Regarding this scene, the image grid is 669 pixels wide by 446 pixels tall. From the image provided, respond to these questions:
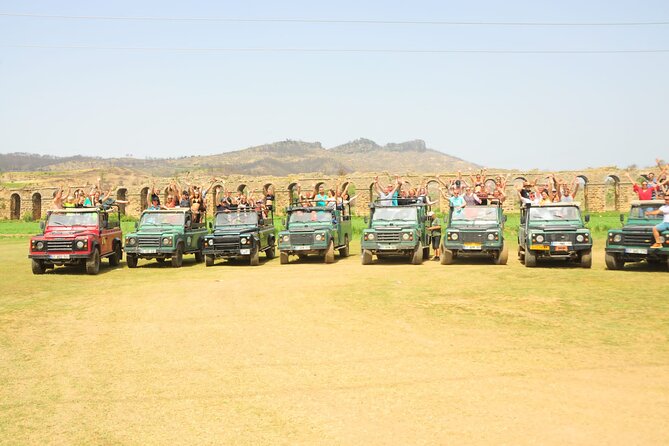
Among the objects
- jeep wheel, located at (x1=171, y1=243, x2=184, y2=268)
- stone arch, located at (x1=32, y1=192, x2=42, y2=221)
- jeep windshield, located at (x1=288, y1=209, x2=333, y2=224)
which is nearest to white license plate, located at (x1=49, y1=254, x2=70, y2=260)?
jeep wheel, located at (x1=171, y1=243, x2=184, y2=268)

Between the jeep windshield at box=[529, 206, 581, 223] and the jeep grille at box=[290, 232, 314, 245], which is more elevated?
the jeep windshield at box=[529, 206, 581, 223]

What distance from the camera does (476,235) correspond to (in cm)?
1677

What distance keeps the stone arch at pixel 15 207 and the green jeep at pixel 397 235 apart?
2277 inches

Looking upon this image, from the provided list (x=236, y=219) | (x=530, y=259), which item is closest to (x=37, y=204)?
(x=236, y=219)

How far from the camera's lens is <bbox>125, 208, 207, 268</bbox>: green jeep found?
17.9 meters

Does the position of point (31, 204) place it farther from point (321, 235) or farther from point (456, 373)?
point (456, 373)

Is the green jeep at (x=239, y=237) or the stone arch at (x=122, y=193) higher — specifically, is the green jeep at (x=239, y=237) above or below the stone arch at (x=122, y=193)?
below

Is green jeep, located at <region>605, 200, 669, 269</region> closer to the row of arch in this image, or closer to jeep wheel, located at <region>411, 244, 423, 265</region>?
jeep wheel, located at <region>411, 244, 423, 265</region>

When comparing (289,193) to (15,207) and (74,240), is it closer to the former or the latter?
(15,207)

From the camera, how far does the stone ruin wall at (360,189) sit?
173 feet

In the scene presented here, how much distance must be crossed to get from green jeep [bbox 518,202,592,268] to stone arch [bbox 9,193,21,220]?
61474 millimetres

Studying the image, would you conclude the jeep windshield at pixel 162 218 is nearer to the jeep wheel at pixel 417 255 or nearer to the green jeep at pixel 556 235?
the jeep wheel at pixel 417 255

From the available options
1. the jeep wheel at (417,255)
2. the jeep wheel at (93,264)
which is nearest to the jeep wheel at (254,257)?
the jeep wheel at (93,264)

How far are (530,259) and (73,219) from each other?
12.0 m
